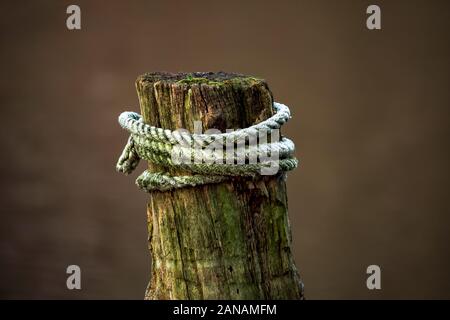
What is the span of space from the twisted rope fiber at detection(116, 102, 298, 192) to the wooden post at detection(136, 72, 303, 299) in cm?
3

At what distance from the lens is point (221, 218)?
4.96 ft

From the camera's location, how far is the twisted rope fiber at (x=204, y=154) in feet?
4.89

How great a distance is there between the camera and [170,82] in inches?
61.1

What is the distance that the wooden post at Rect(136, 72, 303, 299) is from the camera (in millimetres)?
1513

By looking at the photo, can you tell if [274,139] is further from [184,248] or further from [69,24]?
[69,24]

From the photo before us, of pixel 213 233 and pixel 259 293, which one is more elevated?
pixel 213 233

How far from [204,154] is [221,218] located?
0.48 feet

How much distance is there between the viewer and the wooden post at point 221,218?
59.6 inches

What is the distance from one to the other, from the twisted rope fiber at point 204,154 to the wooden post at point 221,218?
0.09 feet

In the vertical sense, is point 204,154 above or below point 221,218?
above

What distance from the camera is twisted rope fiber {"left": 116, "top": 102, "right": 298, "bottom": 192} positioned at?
1.49 m

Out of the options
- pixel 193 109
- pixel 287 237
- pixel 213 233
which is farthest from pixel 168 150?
pixel 287 237

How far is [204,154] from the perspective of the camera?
4.90 feet

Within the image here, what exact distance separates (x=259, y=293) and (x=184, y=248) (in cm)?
20
